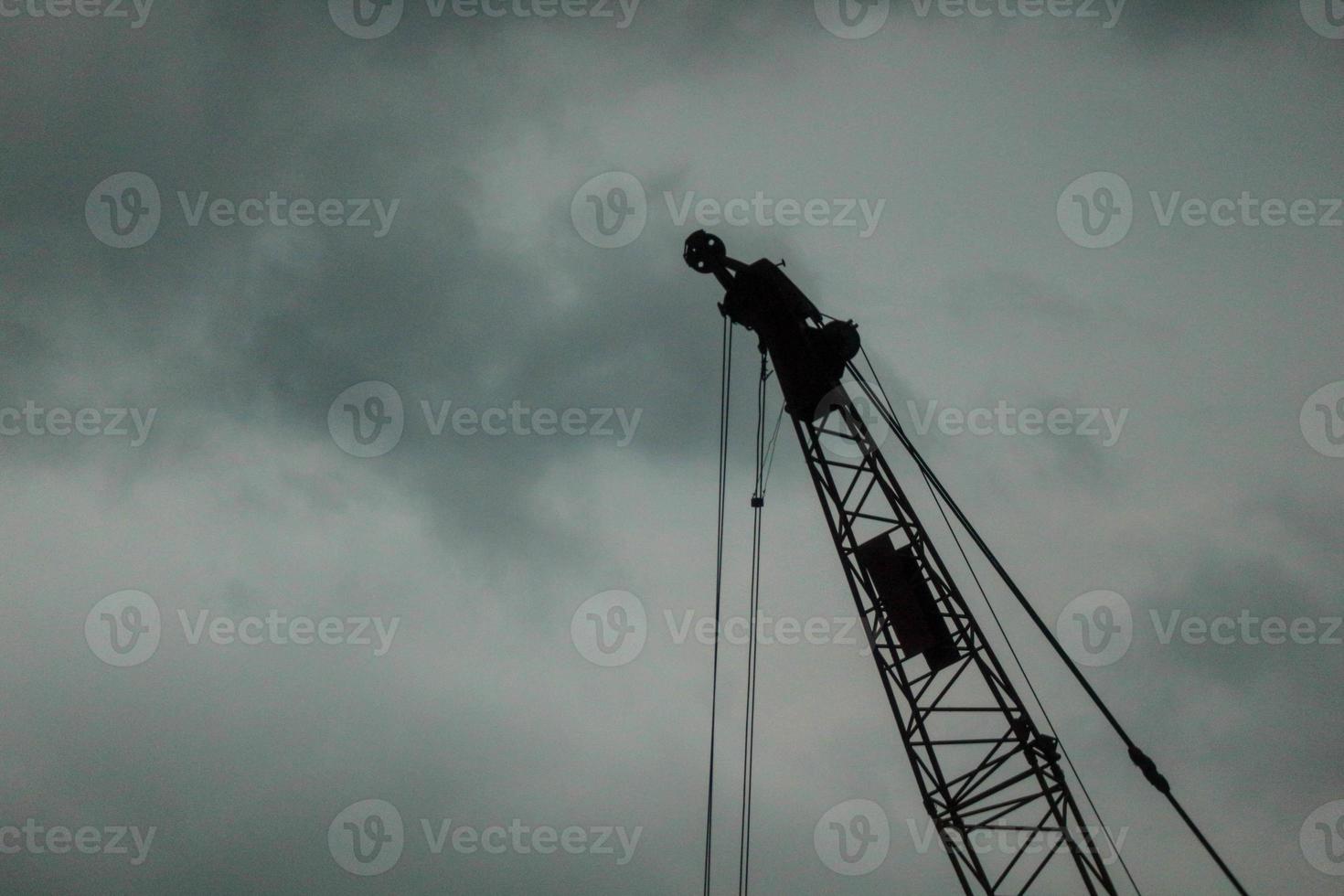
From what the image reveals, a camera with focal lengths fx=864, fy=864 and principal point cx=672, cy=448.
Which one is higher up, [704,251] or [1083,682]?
[704,251]

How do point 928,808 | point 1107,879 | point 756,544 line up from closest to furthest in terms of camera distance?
point 1107,879, point 928,808, point 756,544

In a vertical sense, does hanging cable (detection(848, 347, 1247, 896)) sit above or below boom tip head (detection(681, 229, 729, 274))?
below

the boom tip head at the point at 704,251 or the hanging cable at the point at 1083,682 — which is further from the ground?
the boom tip head at the point at 704,251

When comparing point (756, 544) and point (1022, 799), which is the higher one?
point (756, 544)

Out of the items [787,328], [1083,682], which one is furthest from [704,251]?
[1083,682]

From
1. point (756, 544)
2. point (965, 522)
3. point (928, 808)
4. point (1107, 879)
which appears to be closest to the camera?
point (1107, 879)

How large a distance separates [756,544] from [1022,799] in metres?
7.44

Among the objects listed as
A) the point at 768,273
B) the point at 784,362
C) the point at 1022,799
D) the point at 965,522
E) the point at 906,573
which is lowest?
the point at 1022,799

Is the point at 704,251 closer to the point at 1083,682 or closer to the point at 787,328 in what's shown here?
the point at 787,328

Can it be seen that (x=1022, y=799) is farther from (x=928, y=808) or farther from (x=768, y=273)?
(x=768, y=273)

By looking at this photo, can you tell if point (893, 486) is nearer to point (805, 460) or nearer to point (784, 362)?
point (805, 460)

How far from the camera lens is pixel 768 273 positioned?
15.5 metres

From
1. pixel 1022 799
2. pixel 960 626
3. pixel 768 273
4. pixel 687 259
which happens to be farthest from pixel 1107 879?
pixel 687 259

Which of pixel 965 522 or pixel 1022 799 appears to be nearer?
pixel 1022 799
